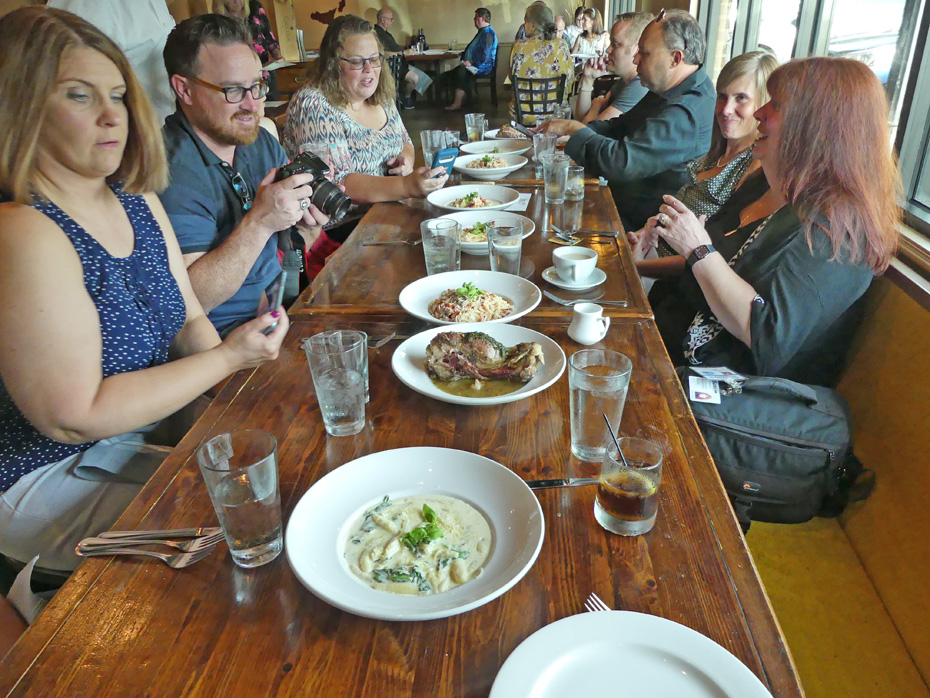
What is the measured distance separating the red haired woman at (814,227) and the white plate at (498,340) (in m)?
0.62

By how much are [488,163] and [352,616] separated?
260cm

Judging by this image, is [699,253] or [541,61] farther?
[541,61]

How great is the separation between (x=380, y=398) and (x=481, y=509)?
385 mm

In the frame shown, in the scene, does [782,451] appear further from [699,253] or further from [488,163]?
[488,163]

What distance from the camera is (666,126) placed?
292cm

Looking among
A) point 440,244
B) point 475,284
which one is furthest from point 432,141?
point 475,284

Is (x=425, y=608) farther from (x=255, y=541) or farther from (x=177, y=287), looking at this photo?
(x=177, y=287)

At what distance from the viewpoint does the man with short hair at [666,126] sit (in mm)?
2932

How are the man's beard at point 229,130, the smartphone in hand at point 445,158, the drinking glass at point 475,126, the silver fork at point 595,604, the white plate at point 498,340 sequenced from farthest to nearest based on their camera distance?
the drinking glass at point 475,126 → the smartphone in hand at point 445,158 → the man's beard at point 229,130 → the white plate at point 498,340 → the silver fork at point 595,604

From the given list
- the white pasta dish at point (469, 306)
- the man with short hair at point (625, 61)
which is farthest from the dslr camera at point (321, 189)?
the man with short hair at point (625, 61)

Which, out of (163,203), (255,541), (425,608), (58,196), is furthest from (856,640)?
(163,203)

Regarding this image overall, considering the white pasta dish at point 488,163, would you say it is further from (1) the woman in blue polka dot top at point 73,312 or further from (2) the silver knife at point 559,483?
(2) the silver knife at point 559,483

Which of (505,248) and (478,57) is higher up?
(478,57)

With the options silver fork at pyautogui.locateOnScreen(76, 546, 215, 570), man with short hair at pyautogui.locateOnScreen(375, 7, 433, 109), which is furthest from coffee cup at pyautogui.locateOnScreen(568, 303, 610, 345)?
man with short hair at pyautogui.locateOnScreen(375, 7, 433, 109)
